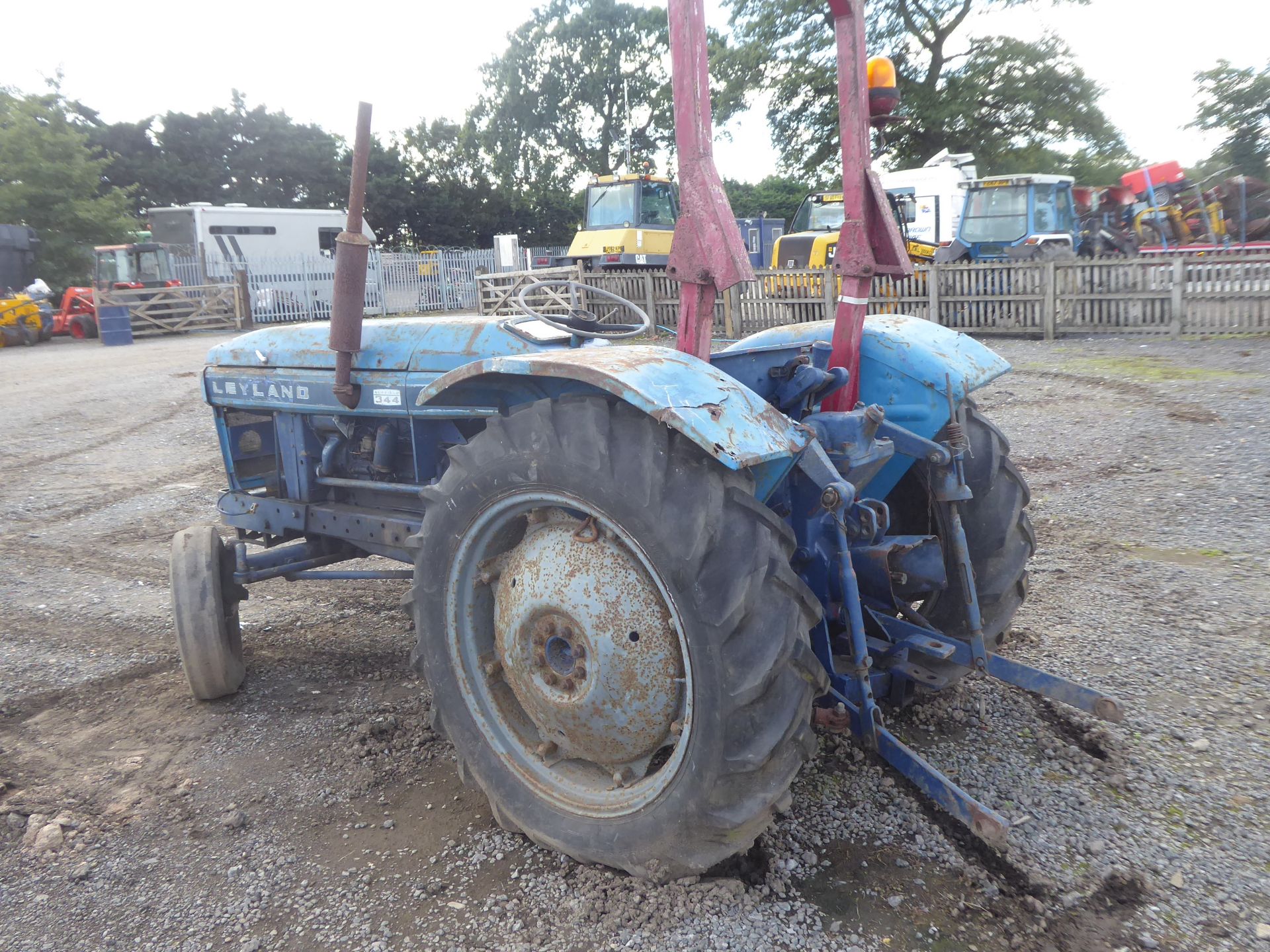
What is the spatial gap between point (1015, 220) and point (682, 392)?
1772 cm

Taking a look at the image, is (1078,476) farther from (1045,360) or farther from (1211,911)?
(1045,360)

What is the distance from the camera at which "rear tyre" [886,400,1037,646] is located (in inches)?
122

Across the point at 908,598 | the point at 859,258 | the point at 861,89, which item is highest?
the point at 861,89

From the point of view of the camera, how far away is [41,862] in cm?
266

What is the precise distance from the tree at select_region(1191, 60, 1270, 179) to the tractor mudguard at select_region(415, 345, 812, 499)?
3945cm

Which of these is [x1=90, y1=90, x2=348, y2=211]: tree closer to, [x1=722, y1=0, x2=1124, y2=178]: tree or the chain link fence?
the chain link fence

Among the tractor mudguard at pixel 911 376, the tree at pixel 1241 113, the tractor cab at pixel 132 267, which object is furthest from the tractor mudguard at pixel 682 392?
the tree at pixel 1241 113

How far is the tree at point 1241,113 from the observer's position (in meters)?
33.4

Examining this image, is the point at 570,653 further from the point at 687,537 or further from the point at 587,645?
the point at 687,537

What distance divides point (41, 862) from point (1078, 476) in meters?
5.95

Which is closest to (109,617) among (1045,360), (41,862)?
(41,862)

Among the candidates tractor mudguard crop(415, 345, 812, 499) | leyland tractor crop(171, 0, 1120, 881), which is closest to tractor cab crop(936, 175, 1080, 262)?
leyland tractor crop(171, 0, 1120, 881)

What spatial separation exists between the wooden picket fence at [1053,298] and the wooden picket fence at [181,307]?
1256cm

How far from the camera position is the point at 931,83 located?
91.4 feet
